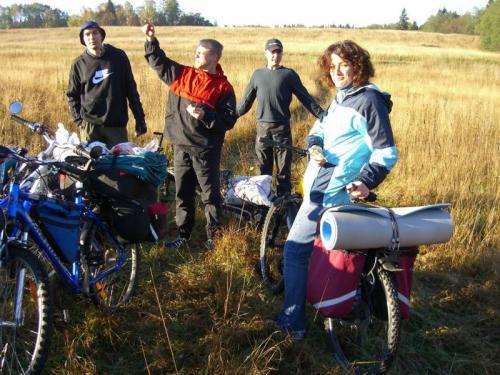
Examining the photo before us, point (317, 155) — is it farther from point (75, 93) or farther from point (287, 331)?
point (75, 93)

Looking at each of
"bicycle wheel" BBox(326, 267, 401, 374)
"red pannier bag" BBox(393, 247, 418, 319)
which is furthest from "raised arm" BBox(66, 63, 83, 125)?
"red pannier bag" BBox(393, 247, 418, 319)

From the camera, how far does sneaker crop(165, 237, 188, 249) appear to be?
4453mm

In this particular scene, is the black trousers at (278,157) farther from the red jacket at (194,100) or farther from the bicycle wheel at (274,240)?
the bicycle wheel at (274,240)

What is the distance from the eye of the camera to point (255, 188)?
4848mm

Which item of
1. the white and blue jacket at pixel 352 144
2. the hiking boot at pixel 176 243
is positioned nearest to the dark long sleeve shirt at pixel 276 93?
the hiking boot at pixel 176 243

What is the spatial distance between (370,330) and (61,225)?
2.23 metres

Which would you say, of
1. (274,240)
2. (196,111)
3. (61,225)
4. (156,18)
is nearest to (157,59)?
(196,111)

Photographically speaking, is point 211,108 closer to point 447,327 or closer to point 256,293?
point 256,293

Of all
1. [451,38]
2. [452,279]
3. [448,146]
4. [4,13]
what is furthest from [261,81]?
[4,13]

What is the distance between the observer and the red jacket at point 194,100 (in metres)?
4.18

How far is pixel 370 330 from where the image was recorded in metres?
3.30

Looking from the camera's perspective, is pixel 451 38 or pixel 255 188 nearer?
pixel 255 188

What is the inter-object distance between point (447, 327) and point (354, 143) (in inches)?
69.9

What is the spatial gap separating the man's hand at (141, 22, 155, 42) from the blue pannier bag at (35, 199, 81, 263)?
2.00 m
